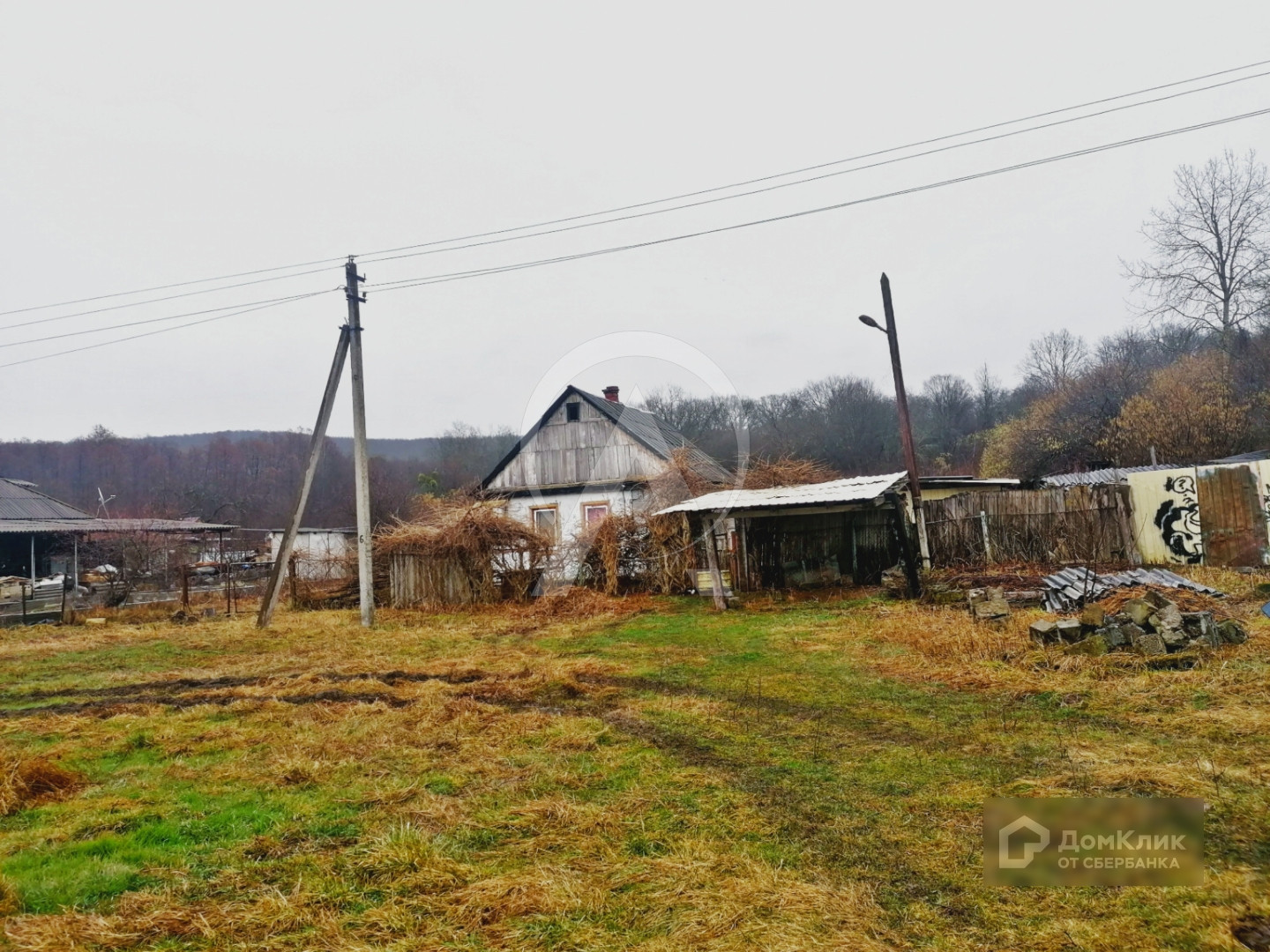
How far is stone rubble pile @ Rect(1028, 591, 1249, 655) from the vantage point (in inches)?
268

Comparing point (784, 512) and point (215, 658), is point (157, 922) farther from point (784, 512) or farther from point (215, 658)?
point (784, 512)

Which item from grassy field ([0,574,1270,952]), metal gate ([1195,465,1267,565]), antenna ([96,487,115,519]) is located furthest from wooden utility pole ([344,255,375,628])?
antenna ([96,487,115,519])

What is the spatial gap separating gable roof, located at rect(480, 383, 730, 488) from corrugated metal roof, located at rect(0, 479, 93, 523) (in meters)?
21.6

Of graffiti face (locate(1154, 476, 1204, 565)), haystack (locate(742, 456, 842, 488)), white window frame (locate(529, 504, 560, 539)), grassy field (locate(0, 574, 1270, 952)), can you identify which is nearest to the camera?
grassy field (locate(0, 574, 1270, 952))

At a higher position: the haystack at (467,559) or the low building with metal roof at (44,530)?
the low building with metal roof at (44,530)

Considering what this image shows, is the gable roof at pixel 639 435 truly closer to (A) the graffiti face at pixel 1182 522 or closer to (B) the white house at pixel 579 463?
(B) the white house at pixel 579 463

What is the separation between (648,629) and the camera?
1185 centimetres

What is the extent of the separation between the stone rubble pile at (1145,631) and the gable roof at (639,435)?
569 inches

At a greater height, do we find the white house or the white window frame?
the white house

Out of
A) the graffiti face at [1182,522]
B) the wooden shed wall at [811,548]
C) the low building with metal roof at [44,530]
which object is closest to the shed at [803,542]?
the wooden shed wall at [811,548]

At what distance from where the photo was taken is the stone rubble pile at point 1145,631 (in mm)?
6816

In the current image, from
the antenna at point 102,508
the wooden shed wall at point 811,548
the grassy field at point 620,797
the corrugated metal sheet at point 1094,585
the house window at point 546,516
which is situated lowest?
the grassy field at point 620,797

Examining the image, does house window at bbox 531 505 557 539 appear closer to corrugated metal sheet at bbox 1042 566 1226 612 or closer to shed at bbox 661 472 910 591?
shed at bbox 661 472 910 591

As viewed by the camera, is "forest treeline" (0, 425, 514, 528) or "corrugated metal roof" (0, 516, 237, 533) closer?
"corrugated metal roof" (0, 516, 237, 533)
